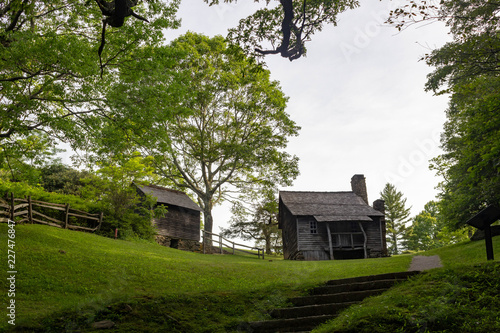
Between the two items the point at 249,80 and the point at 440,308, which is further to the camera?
the point at 249,80

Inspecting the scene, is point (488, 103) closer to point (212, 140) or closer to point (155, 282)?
point (155, 282)

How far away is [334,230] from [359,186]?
713cm

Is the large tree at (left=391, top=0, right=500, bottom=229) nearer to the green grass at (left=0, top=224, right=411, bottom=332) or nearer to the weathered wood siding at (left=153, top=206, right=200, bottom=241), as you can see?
the green grass at (left=0, top=224, right=411, bottom=332)

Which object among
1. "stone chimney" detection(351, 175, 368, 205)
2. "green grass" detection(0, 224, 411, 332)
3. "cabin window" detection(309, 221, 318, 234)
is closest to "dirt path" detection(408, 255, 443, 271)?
"green grass" detection(0, 224, 411, 332)

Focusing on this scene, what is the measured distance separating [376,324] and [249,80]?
89.6 ft

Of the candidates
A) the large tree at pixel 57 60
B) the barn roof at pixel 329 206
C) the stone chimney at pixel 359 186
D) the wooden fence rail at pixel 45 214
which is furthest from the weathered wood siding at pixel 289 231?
the large tree at pixel 57 60

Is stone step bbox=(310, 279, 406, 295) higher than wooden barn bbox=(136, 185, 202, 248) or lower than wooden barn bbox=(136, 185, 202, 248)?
lower

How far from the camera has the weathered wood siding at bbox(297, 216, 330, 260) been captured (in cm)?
3042

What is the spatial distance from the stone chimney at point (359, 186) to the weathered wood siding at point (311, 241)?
6.95 m

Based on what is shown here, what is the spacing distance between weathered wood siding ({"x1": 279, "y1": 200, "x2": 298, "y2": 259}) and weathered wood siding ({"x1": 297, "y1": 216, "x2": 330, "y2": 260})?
0.71m

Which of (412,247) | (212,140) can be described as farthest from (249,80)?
(412,247)

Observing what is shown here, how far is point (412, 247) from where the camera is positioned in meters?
51.9

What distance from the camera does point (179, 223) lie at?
32.3 metres

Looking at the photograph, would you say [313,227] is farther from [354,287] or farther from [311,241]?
[354,287]
